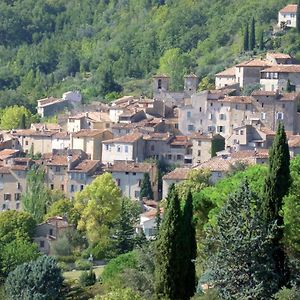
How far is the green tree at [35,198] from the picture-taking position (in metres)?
53.8

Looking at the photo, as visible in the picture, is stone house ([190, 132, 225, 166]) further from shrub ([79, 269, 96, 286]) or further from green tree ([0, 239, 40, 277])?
shrub ([79, 269, 96, 286])

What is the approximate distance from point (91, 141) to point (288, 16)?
27.4 m

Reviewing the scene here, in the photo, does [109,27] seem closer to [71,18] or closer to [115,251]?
[71,18]

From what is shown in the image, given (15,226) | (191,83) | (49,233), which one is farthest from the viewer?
(191,83)

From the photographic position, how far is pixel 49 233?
5066 cm

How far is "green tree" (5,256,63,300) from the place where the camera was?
1538 inches

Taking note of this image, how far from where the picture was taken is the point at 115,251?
156ft

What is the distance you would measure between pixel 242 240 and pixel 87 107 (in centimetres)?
4986

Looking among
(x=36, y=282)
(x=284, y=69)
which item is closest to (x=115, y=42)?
(x=284, y=69)

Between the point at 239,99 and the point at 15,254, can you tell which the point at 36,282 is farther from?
the point at 239,99

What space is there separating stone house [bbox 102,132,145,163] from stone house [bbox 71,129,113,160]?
950 mm

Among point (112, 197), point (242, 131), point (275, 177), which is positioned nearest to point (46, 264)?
point (112, 197)

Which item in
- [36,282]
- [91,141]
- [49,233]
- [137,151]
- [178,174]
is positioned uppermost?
[91,141]

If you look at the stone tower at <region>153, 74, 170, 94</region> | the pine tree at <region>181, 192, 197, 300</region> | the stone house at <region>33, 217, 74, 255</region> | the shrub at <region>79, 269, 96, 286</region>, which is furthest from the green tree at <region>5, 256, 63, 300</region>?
the stone tower at <region>153, 74, 170, 94</region>
